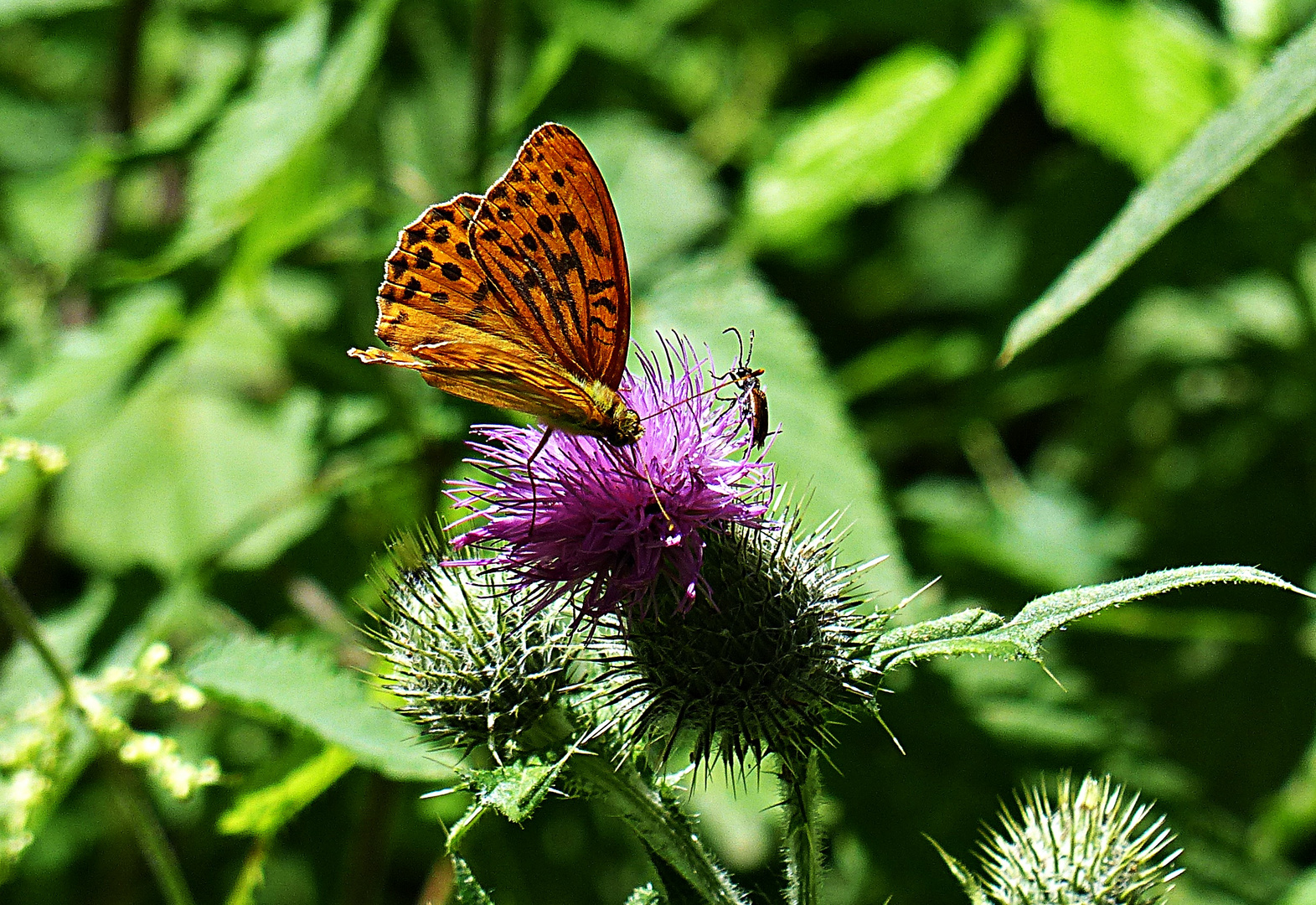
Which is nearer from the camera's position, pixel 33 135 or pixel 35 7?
pixel 35 7

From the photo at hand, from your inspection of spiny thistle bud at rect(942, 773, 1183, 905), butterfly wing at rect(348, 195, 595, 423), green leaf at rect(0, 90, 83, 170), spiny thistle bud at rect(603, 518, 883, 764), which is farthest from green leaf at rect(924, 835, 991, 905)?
green leaf at rect(0, 90, 83, 170)

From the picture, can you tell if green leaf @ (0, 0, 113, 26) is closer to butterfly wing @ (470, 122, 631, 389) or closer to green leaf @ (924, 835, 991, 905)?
butterfly wing @ (470, 122, 631, 389)

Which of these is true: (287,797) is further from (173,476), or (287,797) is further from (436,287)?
(173,476)

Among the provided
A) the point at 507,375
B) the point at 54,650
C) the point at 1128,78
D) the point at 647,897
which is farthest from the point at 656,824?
the point at 1128,78

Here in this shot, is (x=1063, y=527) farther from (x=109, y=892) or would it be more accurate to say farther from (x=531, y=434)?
(x=109, y=892)

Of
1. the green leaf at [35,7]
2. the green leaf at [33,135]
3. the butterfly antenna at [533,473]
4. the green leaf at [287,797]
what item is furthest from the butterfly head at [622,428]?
the green leaf at [33,135]

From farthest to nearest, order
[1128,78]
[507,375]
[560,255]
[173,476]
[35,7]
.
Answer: [173,476], [35,7], [1128,78], [560,255], [507,375]

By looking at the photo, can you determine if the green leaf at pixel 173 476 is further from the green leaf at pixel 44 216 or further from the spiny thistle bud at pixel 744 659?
the spiny thistle bud at pixel 744 659

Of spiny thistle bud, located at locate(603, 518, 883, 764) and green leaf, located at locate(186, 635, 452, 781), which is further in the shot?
green leaf, located at locate(186, 635, 452, 781)
